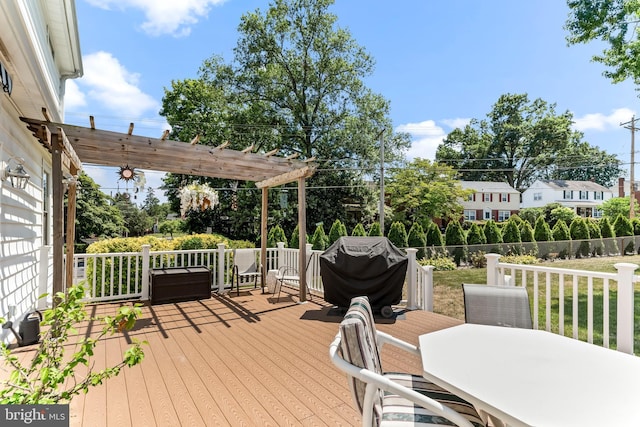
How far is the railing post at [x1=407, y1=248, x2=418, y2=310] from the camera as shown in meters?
5.21

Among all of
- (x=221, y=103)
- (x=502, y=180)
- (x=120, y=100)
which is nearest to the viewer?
(x=221, y=103)

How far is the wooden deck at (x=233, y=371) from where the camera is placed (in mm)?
2375

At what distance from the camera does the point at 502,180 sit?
35.6m

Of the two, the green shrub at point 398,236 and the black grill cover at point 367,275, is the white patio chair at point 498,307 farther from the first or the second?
the green shrub at point 398,236

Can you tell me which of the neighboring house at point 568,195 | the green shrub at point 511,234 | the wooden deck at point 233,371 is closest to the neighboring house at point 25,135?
the wooden deck at point 233,371

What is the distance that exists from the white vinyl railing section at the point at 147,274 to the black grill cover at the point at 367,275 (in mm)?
513

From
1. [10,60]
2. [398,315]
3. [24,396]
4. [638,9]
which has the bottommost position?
[398,315]

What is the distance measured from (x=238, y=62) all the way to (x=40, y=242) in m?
15.0

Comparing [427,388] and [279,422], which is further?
[279,422]

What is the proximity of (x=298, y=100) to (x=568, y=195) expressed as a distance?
28.9m

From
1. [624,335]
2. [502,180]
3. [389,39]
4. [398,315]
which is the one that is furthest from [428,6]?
[502,180]

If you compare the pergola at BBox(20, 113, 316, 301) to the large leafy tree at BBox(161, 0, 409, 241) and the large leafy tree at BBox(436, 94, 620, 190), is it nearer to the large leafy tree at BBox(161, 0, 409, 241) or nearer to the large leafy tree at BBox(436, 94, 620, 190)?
the large leafy tree at BBox(161, 0, 409, 241)

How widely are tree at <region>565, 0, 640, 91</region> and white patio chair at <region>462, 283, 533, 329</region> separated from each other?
6.89 metres

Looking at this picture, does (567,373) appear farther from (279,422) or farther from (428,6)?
(428,6)
